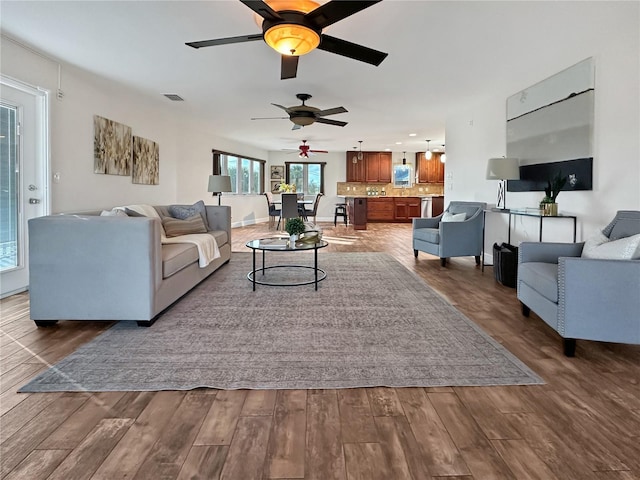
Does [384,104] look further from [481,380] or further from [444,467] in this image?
[444,467]

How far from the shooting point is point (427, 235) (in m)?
5.28

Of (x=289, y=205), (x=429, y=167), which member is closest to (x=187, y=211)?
(x=289, y=205)

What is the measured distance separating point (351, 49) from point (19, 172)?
336 centimetres

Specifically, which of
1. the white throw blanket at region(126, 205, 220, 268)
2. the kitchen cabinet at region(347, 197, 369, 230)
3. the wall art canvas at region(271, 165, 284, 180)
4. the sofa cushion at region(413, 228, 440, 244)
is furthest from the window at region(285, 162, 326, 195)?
the white throw blanket at region(126, 205, 220, 268)

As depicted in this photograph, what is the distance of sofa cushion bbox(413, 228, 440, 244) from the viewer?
5.09 metres

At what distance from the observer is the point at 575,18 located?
9.55 ft

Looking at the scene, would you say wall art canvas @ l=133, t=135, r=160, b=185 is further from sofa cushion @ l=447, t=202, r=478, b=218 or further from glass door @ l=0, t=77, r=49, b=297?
sofa cushion @ l=447, t=202, r=478, b=218

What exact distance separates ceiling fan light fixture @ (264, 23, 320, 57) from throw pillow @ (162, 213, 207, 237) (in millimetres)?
2383

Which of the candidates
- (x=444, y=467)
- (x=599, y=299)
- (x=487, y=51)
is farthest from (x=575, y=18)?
(x=444, y=467)

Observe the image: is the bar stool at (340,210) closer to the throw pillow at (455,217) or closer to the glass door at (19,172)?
the throw pillow at (455,217)

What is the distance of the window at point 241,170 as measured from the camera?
31.4 feet

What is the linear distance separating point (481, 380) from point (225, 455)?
131cm

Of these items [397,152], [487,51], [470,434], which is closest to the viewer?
[470,434]

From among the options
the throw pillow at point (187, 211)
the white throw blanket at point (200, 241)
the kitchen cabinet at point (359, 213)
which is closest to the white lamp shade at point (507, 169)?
the white throw blanket at point (200, 241)
